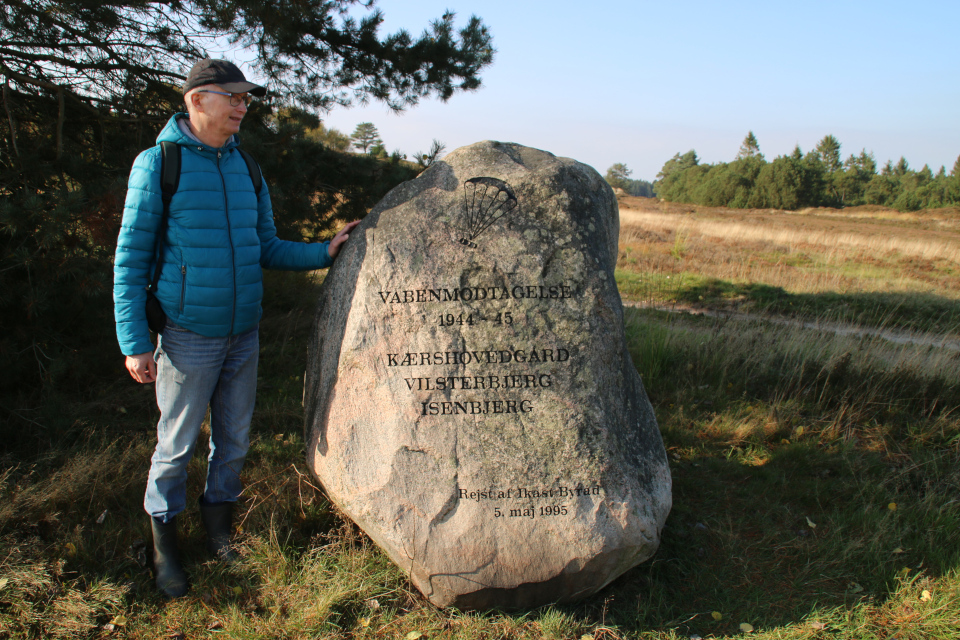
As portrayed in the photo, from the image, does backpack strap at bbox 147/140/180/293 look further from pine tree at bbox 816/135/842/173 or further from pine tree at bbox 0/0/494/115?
pine tree at bbox 816/135/842/173

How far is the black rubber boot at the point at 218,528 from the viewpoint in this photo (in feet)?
9.81

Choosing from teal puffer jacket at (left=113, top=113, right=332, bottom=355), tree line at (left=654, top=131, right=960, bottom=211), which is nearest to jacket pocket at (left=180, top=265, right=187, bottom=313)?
teal puffer jacket at (left=113, top=113, right=332, bottom=355)

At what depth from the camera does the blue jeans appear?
260 cm

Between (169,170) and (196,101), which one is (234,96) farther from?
(169,170)

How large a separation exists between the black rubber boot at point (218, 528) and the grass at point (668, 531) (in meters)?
0.08

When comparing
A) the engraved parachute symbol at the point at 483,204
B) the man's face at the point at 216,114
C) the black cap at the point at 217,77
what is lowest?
the engraved parachute symbol at the point at 483,204

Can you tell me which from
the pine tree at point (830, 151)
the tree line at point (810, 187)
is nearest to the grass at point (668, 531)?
the tree line at point (810, 187)

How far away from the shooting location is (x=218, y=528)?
119 inches

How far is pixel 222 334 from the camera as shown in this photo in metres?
2.63

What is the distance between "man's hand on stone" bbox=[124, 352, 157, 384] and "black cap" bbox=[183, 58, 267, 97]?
1121 mm

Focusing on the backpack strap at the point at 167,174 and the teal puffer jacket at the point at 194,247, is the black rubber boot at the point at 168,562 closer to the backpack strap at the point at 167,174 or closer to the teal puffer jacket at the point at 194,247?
the teal puffer jacket at the point at 194,247

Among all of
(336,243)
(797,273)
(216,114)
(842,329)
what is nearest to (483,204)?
(336,243)

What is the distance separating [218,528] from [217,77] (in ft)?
6.99

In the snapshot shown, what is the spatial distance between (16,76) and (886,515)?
5.80m
